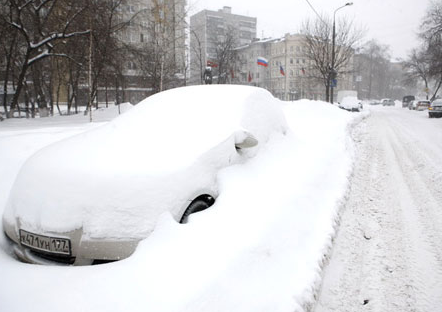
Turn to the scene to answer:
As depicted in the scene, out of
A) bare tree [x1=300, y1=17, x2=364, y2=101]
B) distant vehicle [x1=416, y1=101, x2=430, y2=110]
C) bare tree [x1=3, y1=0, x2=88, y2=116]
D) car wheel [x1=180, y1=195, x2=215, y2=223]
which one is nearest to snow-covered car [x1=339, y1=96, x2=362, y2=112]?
bare tree [x1=300, y1=17, x2=364, y2=101]

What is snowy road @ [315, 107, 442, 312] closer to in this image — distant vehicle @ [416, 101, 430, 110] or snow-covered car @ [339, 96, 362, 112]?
snow-covered car @ [339, 96, 362, 112]

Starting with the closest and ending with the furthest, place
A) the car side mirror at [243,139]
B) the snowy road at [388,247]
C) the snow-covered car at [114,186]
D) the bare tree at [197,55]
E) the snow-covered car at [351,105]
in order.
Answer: the snow-covered car at [114,186]
the snowy road at [388,247]
the car side mirror at [243,139]
the bare tree at [197,55]
the snow-covered car at [351,105]

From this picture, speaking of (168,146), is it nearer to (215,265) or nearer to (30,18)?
(215,265)

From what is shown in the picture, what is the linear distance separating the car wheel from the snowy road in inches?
49.8

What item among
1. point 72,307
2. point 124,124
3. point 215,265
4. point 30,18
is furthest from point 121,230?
point 30,18

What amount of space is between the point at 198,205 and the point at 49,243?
1.25m

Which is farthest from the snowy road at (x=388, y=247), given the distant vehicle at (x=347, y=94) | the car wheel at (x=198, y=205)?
the distant vehicle at (x=347, y=94)

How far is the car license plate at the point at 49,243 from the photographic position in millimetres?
2359

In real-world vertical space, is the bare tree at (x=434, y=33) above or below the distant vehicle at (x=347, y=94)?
above

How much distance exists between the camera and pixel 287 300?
84.9 inches

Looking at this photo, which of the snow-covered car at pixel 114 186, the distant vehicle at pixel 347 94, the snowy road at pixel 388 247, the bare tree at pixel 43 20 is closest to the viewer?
the snow-covered car at pixel 114 186

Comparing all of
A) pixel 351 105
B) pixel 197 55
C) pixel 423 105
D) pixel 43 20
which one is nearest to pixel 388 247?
pixel 43 20

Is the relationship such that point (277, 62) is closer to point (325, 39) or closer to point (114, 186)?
point (325, 39)

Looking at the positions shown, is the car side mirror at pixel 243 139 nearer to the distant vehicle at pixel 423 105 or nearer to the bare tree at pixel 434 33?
the bare tree at pixel 434 33
